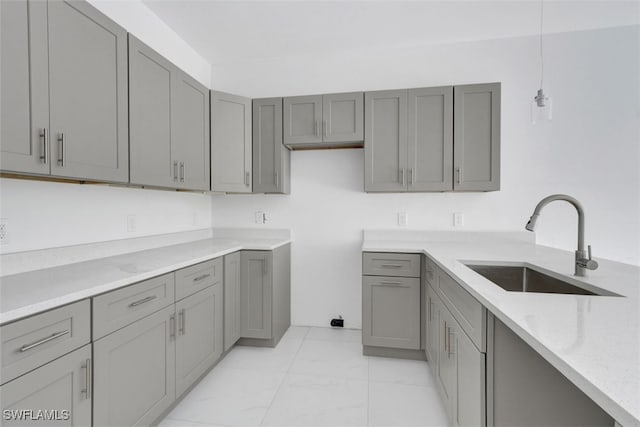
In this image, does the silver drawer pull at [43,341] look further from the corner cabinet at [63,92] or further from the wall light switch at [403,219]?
the wall light switch at [403,219]

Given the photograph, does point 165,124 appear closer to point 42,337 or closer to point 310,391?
point 42,337

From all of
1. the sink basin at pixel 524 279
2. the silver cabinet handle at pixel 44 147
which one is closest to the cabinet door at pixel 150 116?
the silver cabinet handle at pixel 44 147

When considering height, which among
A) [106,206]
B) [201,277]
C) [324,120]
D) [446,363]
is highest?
[324,120]

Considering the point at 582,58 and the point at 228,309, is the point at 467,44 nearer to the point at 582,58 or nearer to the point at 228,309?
the point at 582,58

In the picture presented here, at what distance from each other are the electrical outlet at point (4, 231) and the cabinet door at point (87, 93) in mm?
427

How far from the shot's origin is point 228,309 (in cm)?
233

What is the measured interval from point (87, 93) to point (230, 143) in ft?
4.08

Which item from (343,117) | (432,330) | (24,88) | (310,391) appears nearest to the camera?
(24,88)

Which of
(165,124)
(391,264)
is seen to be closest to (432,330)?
(391,264)

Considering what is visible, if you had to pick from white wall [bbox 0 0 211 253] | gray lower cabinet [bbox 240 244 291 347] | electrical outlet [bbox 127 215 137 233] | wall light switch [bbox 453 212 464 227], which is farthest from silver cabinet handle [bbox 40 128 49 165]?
wall light switch [bbox 453 212 464 227]

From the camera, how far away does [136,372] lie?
142 centimetres

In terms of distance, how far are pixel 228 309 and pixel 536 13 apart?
3481mm

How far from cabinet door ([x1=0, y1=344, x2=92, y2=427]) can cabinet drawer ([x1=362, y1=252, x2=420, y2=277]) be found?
1.83 metres

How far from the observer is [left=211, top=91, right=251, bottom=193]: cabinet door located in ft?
8.23
